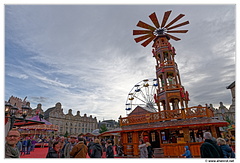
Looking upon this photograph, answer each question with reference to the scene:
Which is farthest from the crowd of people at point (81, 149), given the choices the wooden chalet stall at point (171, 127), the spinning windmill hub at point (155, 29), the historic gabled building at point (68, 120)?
the historic gabled building at point (68, 120)

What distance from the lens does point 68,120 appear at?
53.2 m

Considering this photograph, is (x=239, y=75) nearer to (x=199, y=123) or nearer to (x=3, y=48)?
(x=199, y=123)

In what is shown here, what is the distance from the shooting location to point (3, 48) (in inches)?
212

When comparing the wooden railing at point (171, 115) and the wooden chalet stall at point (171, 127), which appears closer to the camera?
the wooden chalet stall at point (171, 127)

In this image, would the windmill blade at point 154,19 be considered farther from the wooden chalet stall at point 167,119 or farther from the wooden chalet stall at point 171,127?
the wooden chalet stall at point 171,127

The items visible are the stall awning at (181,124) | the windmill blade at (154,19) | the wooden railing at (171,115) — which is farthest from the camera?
the windmill blade at (154,19)

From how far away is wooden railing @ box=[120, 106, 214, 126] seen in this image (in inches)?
405

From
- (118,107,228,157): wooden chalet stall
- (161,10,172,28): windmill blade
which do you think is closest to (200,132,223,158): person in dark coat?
(118,107,228,157): wooden chalet stall

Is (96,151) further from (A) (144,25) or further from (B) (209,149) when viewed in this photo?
(A) (144,25)

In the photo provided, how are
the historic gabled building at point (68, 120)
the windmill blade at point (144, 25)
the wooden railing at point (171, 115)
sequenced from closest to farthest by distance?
the wooden railing at point (171, 115) → the windmill blade at point (144, 25) → the historic gabled building at point (68, 120)

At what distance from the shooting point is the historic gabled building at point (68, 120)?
48.9 m

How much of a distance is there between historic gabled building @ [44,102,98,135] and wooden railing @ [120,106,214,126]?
139 feet

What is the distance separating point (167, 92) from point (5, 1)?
12.9 meters

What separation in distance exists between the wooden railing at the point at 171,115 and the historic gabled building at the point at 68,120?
139ft
